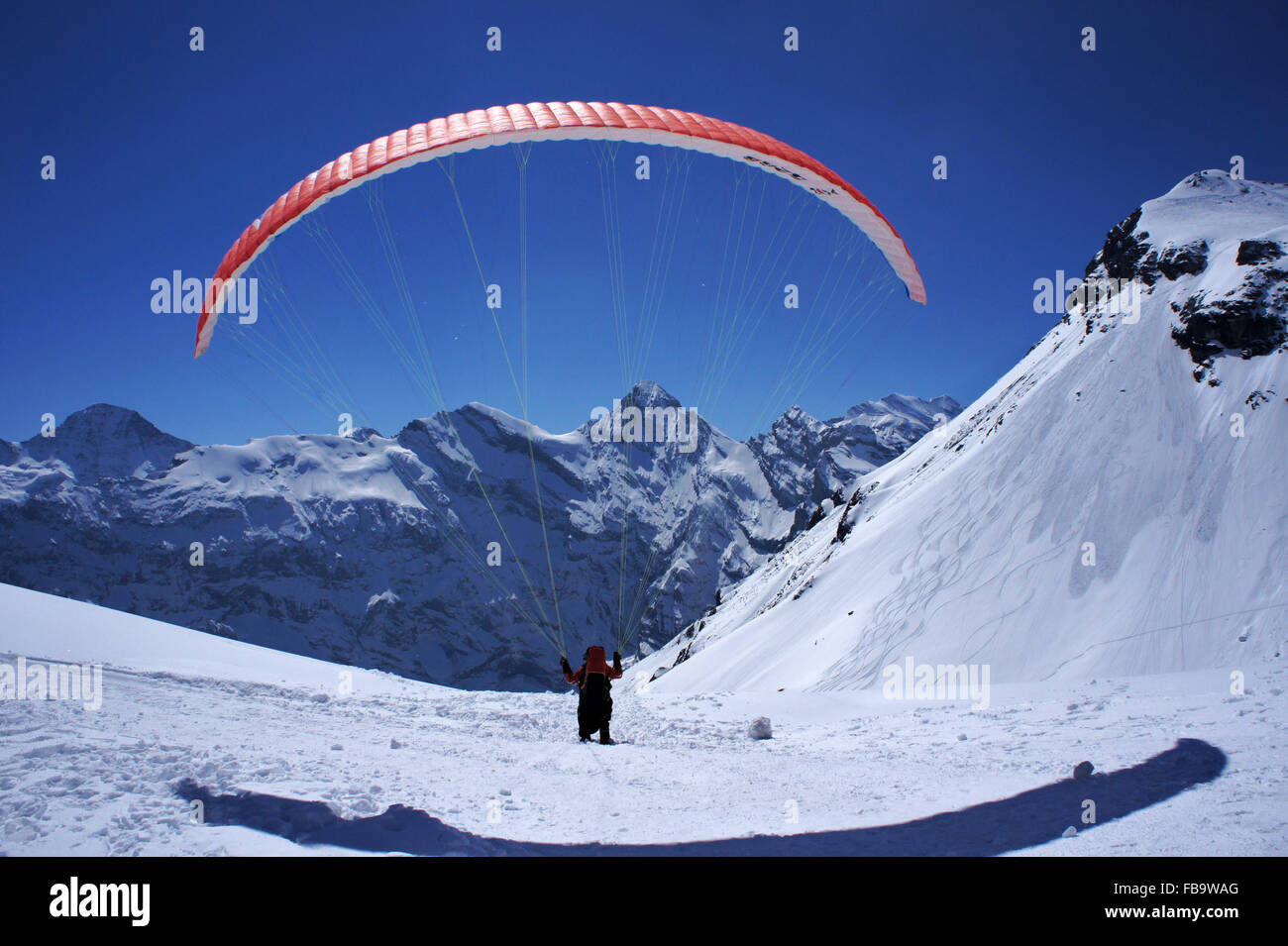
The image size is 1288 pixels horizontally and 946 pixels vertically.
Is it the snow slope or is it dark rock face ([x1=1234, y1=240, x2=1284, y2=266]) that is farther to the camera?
dark rock face ([x1=1234, y1=240, x2=1284, y2=266])

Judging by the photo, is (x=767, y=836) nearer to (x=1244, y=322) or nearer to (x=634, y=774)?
(x=634, y=774)

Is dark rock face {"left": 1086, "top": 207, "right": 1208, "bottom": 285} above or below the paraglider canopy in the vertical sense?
above

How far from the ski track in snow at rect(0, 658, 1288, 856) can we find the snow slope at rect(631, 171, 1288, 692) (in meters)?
8.66

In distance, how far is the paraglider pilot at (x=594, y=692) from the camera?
34.6 feet

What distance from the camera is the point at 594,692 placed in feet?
35.3

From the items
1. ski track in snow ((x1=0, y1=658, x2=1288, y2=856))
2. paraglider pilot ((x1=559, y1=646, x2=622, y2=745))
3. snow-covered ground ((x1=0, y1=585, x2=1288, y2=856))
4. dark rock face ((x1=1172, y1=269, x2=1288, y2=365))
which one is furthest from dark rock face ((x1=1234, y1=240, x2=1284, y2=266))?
paraglider pilot ((x1=559, y1=646, x2=622, y2=745))

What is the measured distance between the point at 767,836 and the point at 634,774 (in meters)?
2.45

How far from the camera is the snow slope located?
60.0 ft

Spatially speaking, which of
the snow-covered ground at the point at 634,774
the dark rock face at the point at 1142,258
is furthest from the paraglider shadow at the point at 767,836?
the dark rock face at the point at 1142,258

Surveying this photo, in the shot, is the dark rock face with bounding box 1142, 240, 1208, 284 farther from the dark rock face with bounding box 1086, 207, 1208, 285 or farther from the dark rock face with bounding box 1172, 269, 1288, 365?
the dark rock face with bounding box 1172, 269, 1288, 365

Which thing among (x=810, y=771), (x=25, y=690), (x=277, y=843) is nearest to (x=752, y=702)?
(x=810, y=771)

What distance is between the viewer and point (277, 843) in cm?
526
